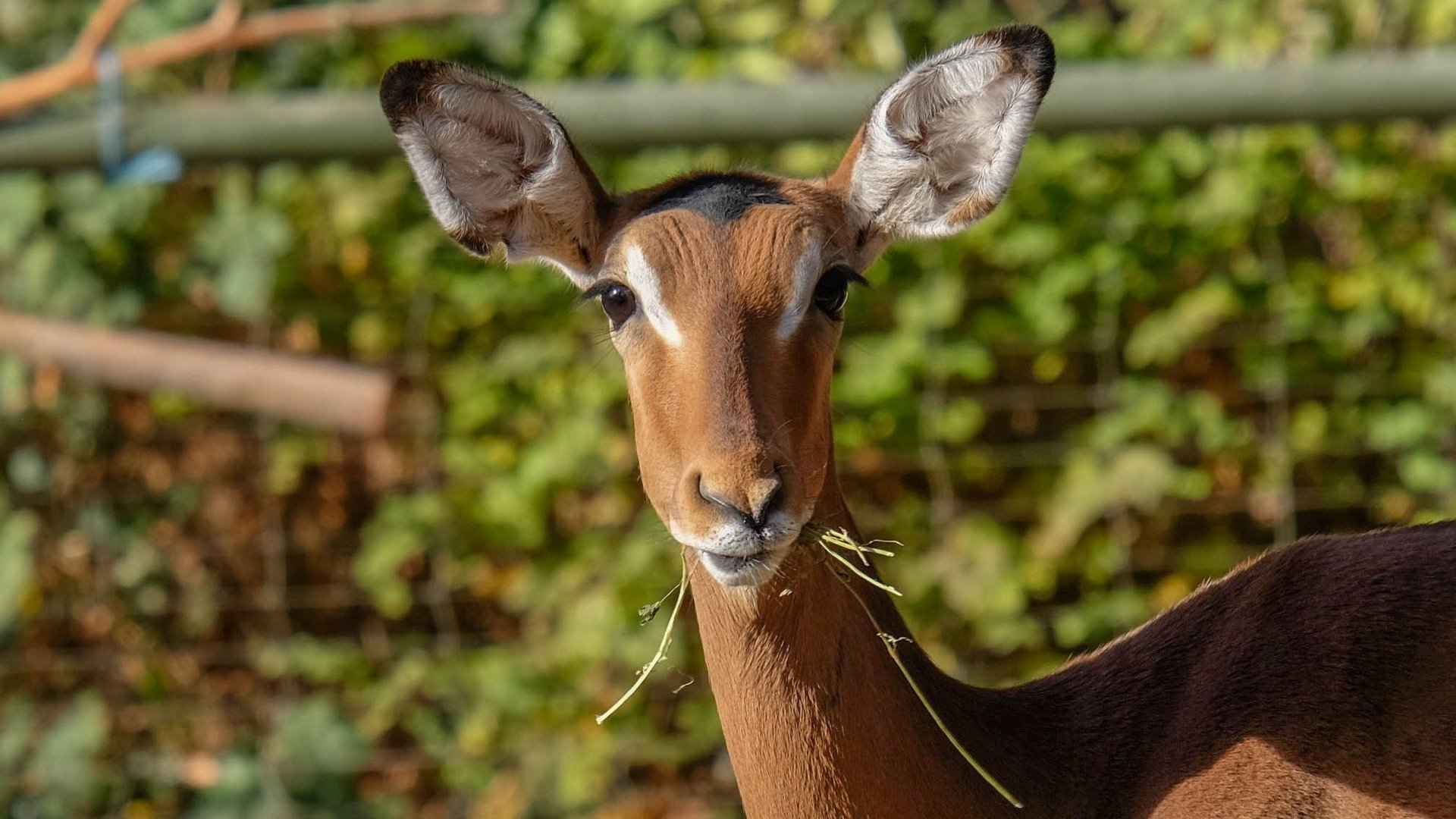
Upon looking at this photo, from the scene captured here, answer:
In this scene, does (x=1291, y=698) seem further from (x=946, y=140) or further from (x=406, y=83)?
(x=406, y=83)

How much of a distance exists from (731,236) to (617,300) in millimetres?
262

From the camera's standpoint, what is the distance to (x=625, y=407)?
564 centimetres

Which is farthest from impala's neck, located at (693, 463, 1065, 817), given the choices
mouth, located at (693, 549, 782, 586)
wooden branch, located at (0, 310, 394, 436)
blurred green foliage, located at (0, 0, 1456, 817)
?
blurred green foliage, located at (0, 0, 1456, 817)

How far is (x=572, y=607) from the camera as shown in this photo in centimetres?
563

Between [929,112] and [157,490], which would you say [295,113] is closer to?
[157,490]

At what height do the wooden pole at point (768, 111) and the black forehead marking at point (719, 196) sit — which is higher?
the black forehead marking at point (719, 196)

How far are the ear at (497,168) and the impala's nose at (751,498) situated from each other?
0.84m

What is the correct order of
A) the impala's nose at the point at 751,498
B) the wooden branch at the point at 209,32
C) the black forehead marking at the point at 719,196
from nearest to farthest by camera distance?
the impala's nose at the point at 751,498
the black forehead marking at the point at 719,196
the wooden branch at the point at 209,32

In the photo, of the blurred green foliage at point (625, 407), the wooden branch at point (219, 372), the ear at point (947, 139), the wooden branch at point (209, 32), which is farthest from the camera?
the blurred green foliage at point (625, 407)

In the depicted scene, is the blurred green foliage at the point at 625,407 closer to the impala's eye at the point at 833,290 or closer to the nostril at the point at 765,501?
the impala's eye at the point at 833,290

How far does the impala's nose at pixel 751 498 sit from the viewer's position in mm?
2498

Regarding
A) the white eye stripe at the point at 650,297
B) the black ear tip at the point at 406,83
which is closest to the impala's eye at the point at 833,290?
the white eye stripe at the point at 650,297

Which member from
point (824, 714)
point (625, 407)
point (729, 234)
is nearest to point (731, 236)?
point (729, 234)

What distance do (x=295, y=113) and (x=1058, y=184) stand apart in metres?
Answer: 2.46
